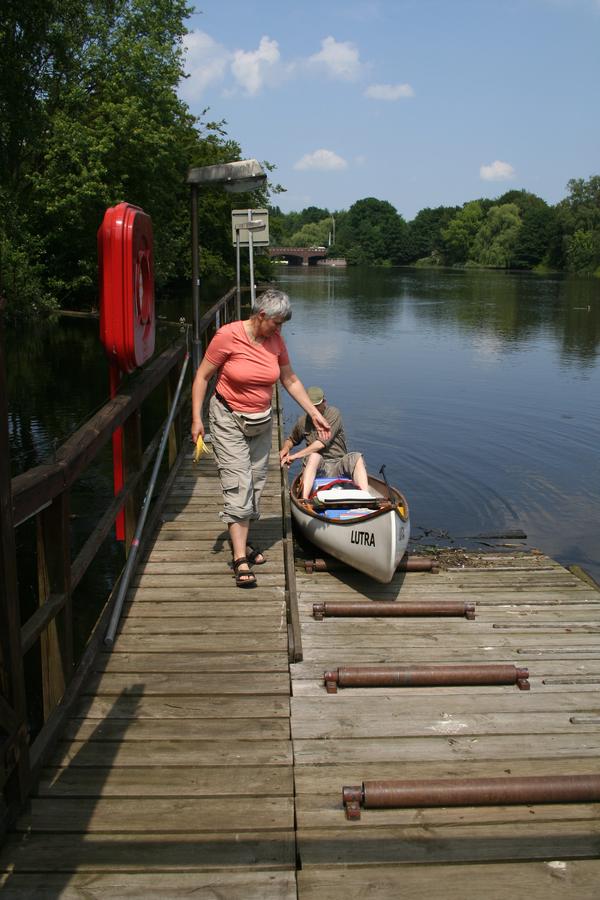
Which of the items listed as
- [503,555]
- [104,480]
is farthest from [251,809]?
[104,480]

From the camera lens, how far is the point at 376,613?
4.91 meters

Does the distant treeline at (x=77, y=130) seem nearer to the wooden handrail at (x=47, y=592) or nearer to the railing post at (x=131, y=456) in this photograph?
the railing post at (x=131, y=456)

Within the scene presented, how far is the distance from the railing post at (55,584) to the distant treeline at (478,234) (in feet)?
169

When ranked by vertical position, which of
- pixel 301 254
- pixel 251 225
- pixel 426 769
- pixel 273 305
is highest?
pixel 301 254

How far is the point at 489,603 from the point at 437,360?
2061 centimetres

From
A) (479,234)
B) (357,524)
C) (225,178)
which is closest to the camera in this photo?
(357,524)

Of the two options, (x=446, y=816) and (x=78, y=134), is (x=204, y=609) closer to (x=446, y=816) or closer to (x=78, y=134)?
(x=446, y=816)

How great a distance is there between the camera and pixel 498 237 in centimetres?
10775

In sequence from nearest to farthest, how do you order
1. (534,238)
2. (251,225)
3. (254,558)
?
(254,558), (251,225), (534,238)

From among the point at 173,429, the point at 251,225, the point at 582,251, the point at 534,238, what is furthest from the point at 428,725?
the point at 534,238

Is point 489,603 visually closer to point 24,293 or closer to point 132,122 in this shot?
point 24,293

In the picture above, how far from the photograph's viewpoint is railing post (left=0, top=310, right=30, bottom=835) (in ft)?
8.23

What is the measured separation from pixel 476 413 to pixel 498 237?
96864 millimetres

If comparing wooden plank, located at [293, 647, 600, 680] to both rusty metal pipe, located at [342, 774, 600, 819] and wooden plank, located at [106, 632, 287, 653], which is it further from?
rusty metal pipe, located at [342, 774, 600, 819]
